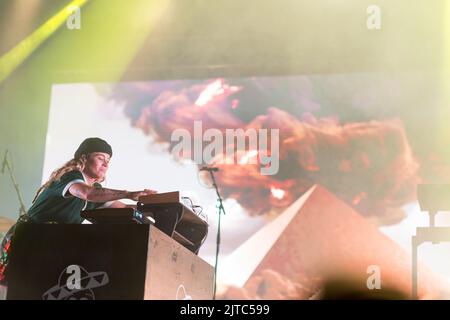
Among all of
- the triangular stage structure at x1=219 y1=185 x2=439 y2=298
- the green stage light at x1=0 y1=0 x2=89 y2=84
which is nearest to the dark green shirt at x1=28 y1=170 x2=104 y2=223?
the triangular stage structure at x1=219 y1=185 x2=439 y2=298

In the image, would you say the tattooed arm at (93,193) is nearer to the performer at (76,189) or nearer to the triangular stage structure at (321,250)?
the performer at (76,189)

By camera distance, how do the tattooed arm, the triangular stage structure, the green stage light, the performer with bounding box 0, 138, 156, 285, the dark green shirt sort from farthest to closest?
the green stage light → the triangular stage structure → the dark green shirt → the performer with bounding box 0, 138, 156, 285 → the tattooed arm

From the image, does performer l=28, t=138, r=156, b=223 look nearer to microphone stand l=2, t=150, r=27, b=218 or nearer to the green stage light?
microphone stand l=2, t=150, r=27, b=218

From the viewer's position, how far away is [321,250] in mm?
2824

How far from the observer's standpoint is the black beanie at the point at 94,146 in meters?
2.96

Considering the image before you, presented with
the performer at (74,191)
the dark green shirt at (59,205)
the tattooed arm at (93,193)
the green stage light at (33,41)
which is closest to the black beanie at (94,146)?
the performer at (74,191)

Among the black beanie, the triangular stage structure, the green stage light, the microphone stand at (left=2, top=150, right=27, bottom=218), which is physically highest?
the green stage light

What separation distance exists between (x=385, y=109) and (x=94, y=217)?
2.16 metres

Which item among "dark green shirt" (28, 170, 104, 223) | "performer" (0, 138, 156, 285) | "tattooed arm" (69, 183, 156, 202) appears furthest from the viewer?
"dark green shirt" (28, 170, 104, 223)

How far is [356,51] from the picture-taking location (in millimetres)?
3162

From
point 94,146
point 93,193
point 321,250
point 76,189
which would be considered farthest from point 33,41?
point 321,250

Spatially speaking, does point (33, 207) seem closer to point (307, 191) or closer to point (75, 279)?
point (307, 191)

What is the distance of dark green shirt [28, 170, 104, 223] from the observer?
8.05ft

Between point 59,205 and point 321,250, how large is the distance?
4.29 ft
